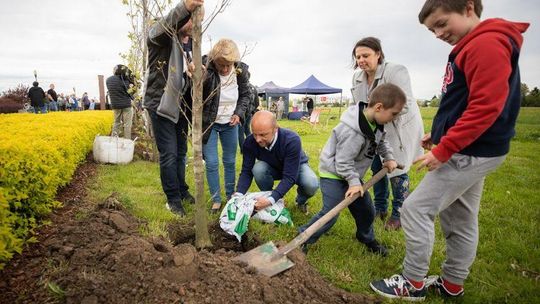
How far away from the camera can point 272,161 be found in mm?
3600

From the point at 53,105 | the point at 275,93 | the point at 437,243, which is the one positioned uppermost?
the point at 275,93

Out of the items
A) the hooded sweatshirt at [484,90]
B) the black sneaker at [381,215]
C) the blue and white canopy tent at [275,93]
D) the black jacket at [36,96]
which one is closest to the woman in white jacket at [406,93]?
the black sneaker at [381,215]

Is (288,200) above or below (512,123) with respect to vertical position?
below

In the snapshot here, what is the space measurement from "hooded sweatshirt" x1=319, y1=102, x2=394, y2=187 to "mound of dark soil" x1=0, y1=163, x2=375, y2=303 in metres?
0.74

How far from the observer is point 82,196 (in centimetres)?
405

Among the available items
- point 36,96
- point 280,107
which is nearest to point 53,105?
point 36,96

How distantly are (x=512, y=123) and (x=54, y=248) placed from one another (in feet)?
10.4

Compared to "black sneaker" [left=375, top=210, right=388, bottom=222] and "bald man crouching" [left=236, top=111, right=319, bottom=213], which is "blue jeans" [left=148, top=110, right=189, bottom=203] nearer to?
"bald man crouching" [left=236, top=111, right=319, bottom=213]

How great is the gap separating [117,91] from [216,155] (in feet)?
16.3

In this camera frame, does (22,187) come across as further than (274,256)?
Yes

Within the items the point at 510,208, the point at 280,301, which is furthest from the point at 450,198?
the point at 510,208

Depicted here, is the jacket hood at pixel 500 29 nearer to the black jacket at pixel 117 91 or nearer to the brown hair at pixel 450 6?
the brown hair at pixel 450 6

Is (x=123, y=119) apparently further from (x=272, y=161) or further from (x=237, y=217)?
(x=237, y=217)

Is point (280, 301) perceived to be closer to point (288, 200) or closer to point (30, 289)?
point (30, 289)
